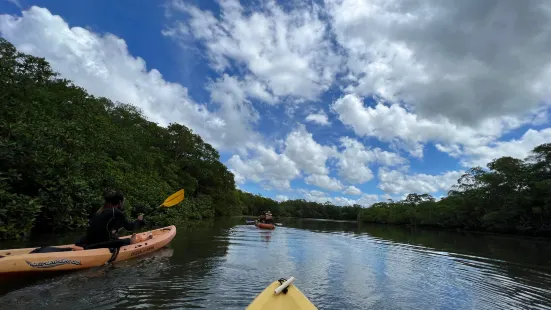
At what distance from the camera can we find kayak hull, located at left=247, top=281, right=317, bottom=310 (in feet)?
Answer: 12.9

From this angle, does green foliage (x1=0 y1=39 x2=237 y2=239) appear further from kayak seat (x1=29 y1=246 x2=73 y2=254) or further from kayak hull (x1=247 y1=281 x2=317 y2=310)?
kayak hull (x1=247 y1=281 x2=317 y2=310)

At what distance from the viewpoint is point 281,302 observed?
4.02 meters

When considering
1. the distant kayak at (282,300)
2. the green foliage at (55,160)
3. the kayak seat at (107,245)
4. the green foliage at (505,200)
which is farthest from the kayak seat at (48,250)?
the green foliage at (505,200)

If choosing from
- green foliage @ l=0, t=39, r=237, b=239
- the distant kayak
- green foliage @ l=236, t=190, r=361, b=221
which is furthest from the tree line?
green foliage @ l=236, t=190, r=361, b=221

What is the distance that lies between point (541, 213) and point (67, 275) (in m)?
48.8

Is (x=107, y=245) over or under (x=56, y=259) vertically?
over

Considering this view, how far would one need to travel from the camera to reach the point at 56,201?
12.1 meters

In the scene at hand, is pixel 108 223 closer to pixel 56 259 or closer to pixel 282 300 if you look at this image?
pixel 56 259

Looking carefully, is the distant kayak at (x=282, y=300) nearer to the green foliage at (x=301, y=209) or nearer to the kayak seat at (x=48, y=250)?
the kayak seat at (x=48, y=250)

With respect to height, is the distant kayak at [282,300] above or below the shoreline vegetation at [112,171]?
below

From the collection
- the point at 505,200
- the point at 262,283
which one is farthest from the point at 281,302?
the point at 505,200

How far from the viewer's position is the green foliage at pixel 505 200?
40219 mm

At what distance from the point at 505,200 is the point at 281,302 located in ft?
174

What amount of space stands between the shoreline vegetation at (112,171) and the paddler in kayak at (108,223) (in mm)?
3419
